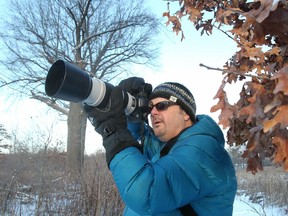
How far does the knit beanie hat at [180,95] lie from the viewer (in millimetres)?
1404

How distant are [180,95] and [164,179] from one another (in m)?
0.47

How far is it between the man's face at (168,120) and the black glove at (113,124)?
0.67 feet

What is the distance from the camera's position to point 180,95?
4.64 ft

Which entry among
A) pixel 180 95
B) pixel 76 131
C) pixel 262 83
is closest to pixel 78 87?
pixel 180 95

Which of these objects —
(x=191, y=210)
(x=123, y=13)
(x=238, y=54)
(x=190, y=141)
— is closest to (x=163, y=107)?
(x=190, y=141)

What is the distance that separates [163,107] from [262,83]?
0.72 metres

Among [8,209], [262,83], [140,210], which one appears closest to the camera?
[262,83]

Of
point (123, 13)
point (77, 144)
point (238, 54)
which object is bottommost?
point (238, 54)

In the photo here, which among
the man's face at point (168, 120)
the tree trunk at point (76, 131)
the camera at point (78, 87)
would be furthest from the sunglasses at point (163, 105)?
the tree trunk at point (76, 131)

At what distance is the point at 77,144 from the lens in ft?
27.9

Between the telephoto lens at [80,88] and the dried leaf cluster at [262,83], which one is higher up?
the telephoto lens at [80,88]

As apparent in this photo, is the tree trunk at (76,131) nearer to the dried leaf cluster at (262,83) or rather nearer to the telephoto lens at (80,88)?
the telephoto lens at (80,88)

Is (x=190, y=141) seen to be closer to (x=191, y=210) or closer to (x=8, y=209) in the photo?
(x=191, y=210)

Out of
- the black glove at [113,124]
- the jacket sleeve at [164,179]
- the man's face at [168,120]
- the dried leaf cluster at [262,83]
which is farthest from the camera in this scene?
the man's face at [168,120]
